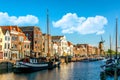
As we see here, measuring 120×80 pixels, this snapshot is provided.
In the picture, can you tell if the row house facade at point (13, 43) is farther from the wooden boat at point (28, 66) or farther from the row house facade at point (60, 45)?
the row house facade at point (60, 45)

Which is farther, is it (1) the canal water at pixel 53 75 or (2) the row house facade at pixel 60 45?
(2) the row house facade at pixel 60 45

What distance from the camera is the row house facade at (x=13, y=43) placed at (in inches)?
3770

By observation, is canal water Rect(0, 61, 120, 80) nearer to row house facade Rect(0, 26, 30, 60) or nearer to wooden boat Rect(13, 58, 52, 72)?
wooden boat Rect(13, 58, 52, 72)

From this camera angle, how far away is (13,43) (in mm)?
100938

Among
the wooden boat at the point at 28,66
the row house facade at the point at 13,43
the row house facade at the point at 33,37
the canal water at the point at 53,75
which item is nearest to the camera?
the canal water at the point at 53,75

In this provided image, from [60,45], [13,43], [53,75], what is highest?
[60,45]

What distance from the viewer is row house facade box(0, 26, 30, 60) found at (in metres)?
95.8

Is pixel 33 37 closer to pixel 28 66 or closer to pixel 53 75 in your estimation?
pixel 28 66

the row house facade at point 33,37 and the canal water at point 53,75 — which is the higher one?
the row house facade at point 33,37

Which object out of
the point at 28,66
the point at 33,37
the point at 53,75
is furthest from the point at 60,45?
the point at 53,75

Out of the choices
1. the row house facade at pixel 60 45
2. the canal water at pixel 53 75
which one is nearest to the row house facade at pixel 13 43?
the canal water at pixel 53 75

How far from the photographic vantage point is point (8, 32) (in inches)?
3782

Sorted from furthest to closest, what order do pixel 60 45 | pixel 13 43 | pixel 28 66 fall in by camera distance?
pixel 60 45
pixel 13 43
pixel 28 66

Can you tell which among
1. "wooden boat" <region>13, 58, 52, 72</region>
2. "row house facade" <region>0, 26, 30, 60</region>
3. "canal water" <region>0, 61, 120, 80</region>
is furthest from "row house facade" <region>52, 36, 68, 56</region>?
"canal water" <region>0, 61, 120, 80</region>
